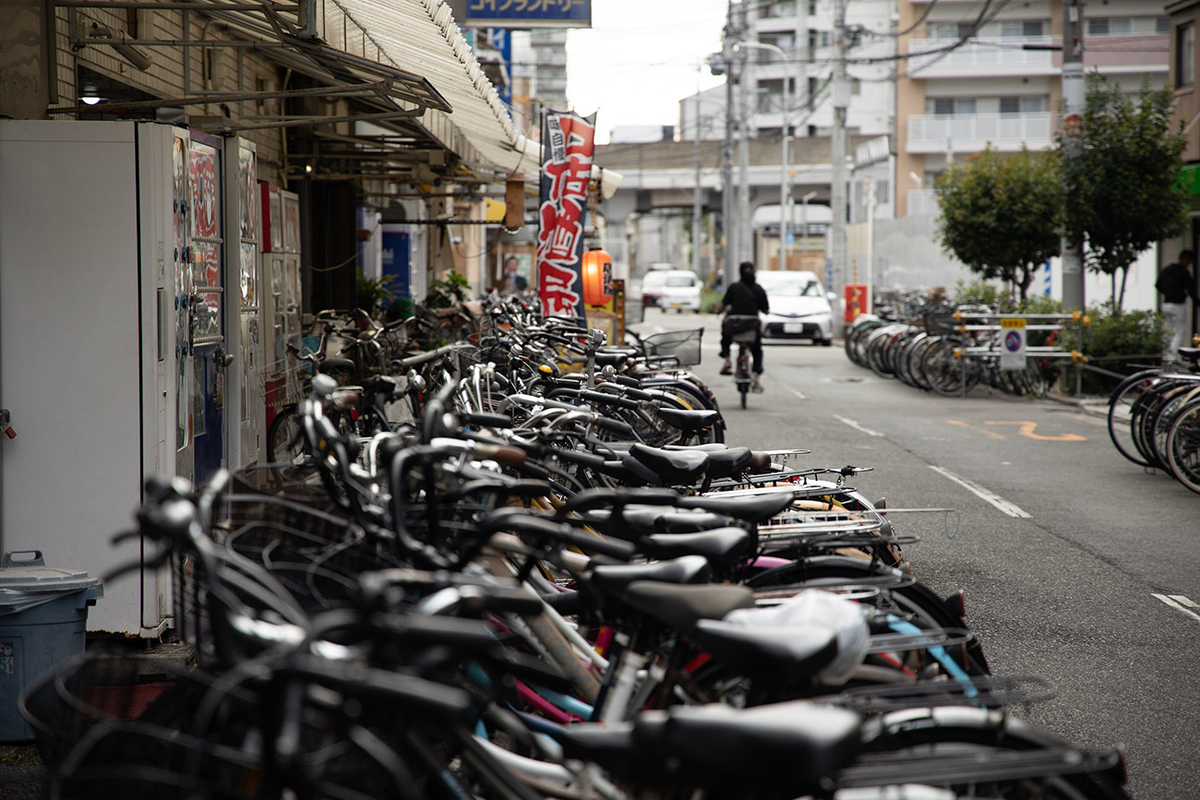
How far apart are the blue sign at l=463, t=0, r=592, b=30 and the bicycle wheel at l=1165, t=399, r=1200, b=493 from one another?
8579 mm

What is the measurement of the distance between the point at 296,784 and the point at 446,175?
14.8 meters

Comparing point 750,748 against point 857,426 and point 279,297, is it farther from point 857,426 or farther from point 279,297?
point 857,426

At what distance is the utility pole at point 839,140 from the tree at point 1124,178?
467 inches

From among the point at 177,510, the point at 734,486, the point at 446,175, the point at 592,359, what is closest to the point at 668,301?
the point at 446,175

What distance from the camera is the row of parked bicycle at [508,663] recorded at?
199cm

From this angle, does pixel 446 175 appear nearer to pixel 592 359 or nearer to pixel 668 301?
pixel 592 359

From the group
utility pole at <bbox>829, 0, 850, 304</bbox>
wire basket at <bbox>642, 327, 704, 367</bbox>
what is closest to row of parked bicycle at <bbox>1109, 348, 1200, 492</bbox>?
wire basket at <bbox>642, 327, 704, 367</bbox>

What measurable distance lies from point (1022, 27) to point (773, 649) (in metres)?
55.9

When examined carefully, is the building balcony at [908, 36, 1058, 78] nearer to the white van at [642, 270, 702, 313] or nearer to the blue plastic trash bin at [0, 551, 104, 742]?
the white van at [642, 270, 702, 313]

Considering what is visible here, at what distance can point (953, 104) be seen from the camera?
181 ft

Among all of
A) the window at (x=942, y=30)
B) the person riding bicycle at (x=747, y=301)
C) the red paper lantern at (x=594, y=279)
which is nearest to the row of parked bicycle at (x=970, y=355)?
the person riding bicycle at (x=747, y=301)

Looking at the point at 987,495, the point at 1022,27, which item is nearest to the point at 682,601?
the point at 987,495

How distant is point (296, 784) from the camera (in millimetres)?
1868

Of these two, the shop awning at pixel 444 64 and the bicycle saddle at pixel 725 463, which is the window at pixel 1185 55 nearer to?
the shop awning at pixel 444 64
